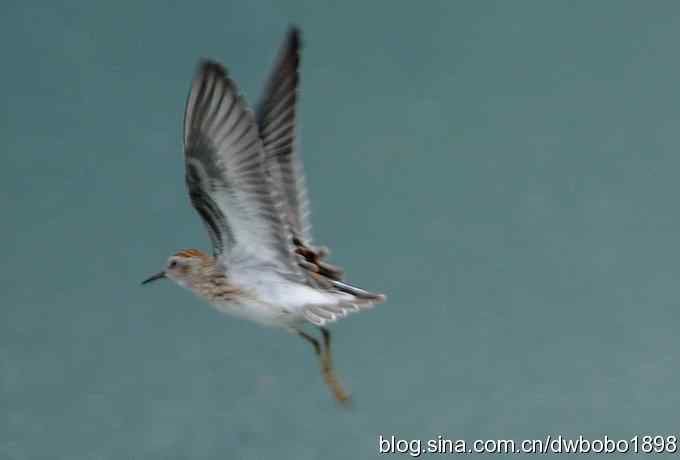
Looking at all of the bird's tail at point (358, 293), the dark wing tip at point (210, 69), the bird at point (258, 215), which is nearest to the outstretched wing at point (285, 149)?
the bird at point (258, 215)

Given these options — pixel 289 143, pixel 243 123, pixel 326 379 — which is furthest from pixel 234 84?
pixel 326 379

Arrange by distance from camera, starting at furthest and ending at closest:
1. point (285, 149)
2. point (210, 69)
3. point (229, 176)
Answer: point (285, 149) → point (229, 176) → point (210, 69)

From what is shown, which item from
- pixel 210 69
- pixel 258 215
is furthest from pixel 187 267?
pixel 210 69

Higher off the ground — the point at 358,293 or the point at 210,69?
the point at 210,69

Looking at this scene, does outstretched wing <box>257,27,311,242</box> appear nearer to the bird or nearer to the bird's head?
the bird

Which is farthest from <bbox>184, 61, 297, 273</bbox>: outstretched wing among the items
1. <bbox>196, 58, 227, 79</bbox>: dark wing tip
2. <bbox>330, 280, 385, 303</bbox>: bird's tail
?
<bbox>330, 280, 385, 303</bbox>: bird's tail

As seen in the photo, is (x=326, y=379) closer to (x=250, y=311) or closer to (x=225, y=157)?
(x=250, y=311)

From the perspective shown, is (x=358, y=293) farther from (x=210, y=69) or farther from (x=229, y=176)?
(x=210, y=69)

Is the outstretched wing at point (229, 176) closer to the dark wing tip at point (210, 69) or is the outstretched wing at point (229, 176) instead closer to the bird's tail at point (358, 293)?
the dark wing tip at point (210, 69)
